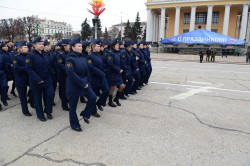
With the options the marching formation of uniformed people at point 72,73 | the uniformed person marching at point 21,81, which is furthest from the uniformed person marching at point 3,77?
the uniformed person marching at point 21,81

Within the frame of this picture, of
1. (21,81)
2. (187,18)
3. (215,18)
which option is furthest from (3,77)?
(215,18)

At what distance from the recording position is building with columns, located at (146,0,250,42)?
45.9m

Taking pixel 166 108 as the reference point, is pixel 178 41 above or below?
above

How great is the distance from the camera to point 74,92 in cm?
448

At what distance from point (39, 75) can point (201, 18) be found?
52.9 m

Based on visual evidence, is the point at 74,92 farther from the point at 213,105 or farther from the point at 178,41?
the point at 178,41

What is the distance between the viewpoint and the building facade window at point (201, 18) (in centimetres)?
5162

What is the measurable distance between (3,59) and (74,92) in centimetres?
346

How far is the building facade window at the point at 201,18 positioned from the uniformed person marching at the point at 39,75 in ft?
172

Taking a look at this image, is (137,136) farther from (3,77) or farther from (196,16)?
(196,16)

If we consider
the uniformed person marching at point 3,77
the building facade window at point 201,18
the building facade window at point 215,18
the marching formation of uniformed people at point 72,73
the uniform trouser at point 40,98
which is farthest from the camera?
the building facade window at point 201,18

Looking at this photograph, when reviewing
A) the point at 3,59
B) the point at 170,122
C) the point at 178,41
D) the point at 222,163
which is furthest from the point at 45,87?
the point at 178,41

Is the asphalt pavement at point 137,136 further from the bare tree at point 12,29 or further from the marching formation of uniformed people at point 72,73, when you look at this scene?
the bare tree at point 12,29

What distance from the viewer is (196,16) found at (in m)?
52.3
